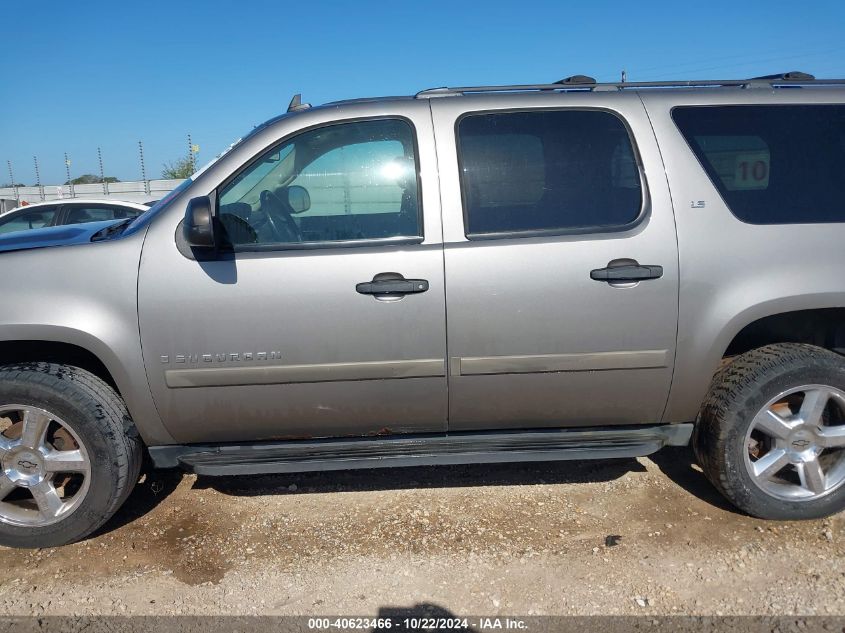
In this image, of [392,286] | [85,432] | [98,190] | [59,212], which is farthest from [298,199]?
[98,190]

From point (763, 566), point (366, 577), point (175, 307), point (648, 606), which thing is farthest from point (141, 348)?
point (763, 566)

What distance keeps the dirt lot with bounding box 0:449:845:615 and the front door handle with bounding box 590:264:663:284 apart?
124cm

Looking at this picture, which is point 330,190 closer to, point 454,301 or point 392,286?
point 392,286

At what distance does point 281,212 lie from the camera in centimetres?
280

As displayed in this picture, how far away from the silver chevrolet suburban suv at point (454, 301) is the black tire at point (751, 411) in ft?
0.04

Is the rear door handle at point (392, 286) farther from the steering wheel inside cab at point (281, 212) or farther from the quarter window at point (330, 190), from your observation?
the steering wheel inside cab at point (281, 212)

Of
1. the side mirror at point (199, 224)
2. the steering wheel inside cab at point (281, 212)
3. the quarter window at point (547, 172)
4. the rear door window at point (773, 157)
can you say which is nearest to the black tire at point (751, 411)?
the rear door window at point (773, 157)

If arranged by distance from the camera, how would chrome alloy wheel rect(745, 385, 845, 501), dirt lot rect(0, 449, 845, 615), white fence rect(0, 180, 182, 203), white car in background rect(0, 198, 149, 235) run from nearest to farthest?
1. dirt lot rect(0, 449, 845, 615)
2. chrome alloy wheel rect(745, 385, 845, 501)
3. white car in background rect(0, 198, 149, 235)
4. white fence rect(0, 180, 182, 203)

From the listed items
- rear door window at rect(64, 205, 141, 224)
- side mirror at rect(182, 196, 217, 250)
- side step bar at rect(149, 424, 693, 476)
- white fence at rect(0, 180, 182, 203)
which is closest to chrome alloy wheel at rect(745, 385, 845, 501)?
side step bar at rect(149, 424, 693, 476)

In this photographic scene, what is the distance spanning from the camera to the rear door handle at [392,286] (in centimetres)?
262

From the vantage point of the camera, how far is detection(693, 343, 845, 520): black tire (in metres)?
2.79

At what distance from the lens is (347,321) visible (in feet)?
8.64

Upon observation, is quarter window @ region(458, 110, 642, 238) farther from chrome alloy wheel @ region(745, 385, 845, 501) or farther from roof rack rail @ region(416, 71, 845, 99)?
chrome alloy wheel @ region(745, 385, 845, 501)

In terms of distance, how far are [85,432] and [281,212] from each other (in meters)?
1.32
